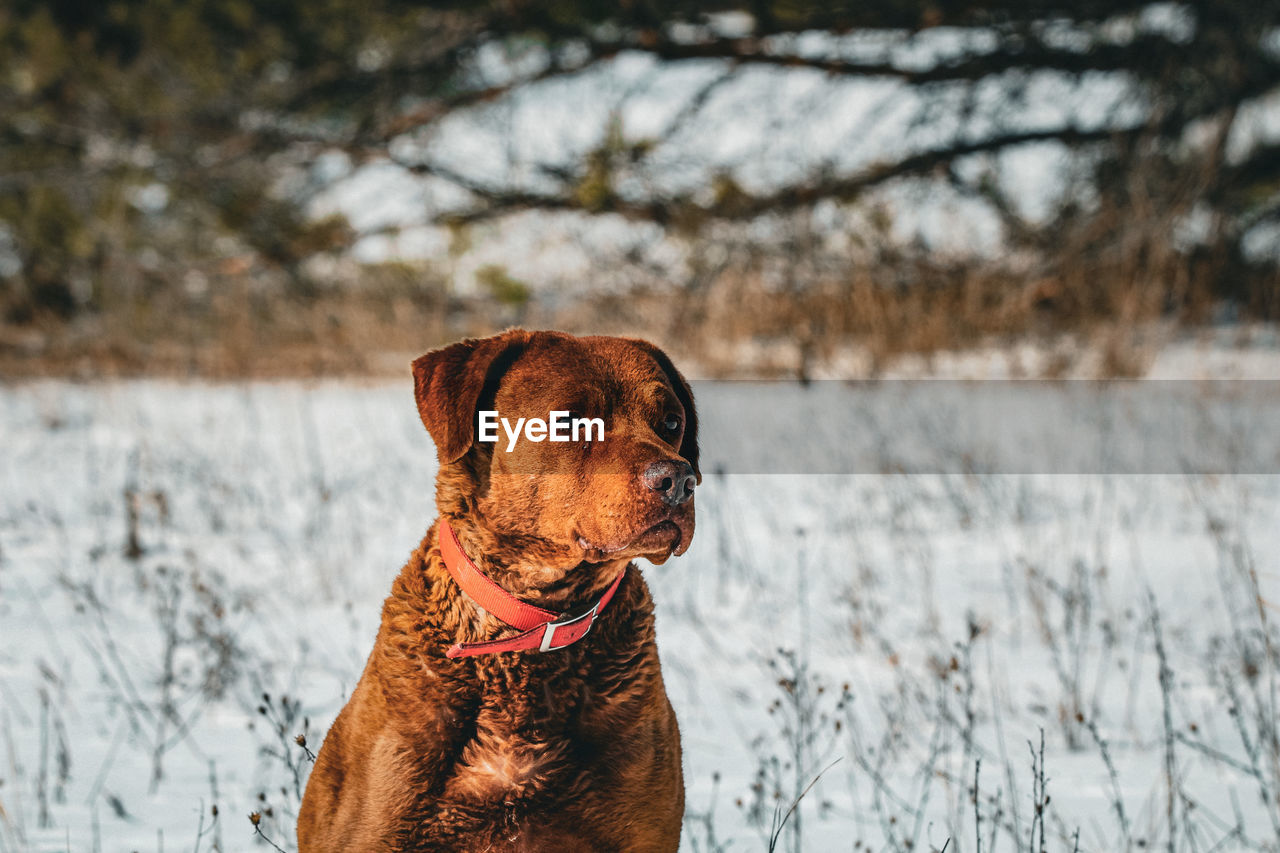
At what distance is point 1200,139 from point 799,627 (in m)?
7.71

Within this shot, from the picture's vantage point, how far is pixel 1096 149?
8961 mm

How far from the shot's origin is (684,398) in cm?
203

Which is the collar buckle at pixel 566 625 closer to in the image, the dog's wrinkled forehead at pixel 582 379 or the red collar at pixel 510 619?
the red collar at pixel 510 619

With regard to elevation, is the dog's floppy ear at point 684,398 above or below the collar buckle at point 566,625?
above

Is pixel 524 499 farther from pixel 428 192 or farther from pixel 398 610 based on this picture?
pixel 428 192

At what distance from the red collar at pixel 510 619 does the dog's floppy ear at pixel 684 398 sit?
1.56 feet

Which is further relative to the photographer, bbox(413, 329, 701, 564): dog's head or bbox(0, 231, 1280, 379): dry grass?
bbox(0, 231, 1280, 379): dry grass

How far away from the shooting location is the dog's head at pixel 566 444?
1.57 meters

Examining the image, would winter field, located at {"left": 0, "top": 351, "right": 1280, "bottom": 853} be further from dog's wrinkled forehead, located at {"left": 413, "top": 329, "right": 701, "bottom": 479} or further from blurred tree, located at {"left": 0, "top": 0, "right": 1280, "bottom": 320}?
blurred tree, located at {"left": 0, "top": 0, "right": 1280, "bottom": 320}

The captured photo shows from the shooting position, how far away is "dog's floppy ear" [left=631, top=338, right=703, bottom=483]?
198 centimetres

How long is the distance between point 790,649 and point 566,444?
1.64 m

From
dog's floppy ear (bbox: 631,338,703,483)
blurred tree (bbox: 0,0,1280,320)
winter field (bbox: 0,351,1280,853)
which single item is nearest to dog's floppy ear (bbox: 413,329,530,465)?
dog's floppy ear (bbox: 631,338,703,483)

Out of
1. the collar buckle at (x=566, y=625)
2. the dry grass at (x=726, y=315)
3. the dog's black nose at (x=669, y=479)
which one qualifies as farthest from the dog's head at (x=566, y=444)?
the dry grass at (x=726, y=315)

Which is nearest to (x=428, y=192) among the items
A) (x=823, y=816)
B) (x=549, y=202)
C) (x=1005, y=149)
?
(x=549, y=202)
